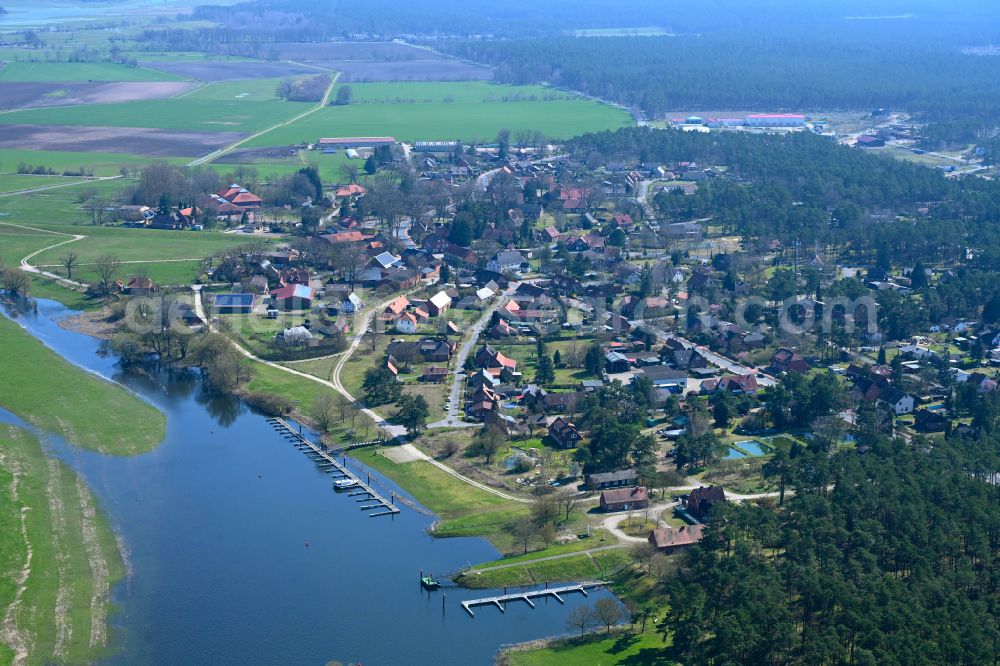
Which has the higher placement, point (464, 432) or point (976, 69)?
point (976, 69)

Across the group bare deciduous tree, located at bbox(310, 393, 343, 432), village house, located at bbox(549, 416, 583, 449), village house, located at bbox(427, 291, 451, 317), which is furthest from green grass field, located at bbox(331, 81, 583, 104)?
village house, located at bbox(549, 416, 583, 449)

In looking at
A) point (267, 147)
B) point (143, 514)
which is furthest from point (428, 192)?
point (143, 514)

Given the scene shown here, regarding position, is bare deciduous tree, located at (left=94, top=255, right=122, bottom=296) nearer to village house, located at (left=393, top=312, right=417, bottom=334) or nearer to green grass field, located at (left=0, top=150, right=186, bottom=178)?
village house, located at (left=393, top=312, right=417, bottom=334)

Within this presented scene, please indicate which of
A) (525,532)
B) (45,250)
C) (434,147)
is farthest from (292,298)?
(434,147)

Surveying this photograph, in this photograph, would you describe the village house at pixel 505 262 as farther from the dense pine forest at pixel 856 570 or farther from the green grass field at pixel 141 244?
the dense pine forest at pixel 856 570

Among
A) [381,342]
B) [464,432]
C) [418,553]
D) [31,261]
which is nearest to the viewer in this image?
[418,553]

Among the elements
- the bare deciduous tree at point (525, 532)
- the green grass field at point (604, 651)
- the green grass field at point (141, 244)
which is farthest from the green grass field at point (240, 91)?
the green grass field at point (604, 651)

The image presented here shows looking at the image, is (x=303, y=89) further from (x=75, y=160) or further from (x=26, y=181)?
(x=26, y=181)

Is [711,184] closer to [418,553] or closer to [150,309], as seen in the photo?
[150,309]
